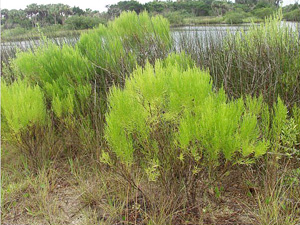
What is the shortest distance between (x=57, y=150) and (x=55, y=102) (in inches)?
22.2

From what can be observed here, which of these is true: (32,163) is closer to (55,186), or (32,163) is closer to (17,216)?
(55,186)

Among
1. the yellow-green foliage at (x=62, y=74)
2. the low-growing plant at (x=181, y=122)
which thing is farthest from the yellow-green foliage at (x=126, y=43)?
the low-growing plant at (x=181, y=122)

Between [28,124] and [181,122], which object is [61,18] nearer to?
[28,124]

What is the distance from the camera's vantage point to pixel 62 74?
3.14 meters

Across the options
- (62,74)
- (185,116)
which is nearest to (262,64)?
(185,116)

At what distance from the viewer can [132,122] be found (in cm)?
175

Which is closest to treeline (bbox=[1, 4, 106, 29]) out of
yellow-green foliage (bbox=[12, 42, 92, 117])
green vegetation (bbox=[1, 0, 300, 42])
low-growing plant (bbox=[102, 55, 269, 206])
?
green vegetation (bbox=[1, 0, 300, 42])

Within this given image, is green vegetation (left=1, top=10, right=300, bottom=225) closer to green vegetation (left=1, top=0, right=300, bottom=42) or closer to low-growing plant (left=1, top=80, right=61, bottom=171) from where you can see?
low-growing plant (left=1, top=80, right=61, bottom=171)

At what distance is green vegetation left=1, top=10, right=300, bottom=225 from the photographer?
160cm

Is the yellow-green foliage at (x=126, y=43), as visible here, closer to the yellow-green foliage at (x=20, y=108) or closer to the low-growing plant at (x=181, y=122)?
the yellow-green foliage at (x=20, y=108)

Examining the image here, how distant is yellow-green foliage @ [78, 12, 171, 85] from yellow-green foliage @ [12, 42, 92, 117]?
25 centimetres

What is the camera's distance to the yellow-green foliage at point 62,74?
9.30 feet

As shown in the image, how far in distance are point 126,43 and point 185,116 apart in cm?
264

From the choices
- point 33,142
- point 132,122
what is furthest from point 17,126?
point 132,122
